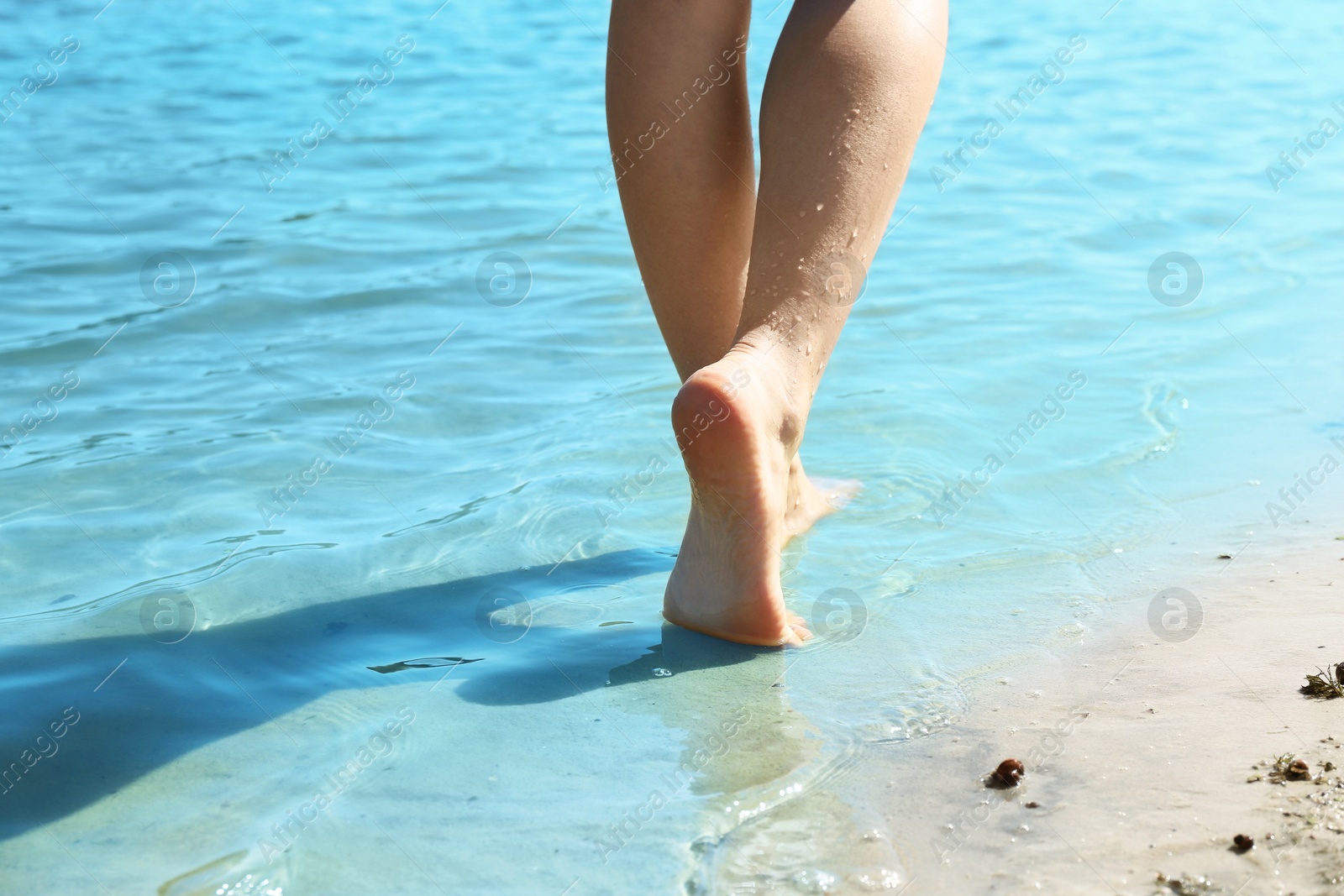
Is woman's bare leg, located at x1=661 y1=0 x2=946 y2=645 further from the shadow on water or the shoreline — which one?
the shoreline

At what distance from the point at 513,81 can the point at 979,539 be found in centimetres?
512

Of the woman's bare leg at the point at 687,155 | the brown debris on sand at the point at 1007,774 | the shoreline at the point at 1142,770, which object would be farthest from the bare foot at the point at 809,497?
the brown debris on sand at the point at 1007,774

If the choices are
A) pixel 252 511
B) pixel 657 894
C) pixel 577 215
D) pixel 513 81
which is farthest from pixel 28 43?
pixel 657 894

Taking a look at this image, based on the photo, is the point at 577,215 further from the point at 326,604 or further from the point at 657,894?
the point at 657,894

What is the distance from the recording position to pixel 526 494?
187 cm

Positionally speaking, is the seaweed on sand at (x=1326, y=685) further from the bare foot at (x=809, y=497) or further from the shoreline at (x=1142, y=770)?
the bare foot at (x=809, y=497)

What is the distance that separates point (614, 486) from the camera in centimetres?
191

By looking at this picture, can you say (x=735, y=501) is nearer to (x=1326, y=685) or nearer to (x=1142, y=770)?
(x=1142, y=770)

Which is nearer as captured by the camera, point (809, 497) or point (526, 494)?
point (809, 497)

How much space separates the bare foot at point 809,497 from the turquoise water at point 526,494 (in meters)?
0.03

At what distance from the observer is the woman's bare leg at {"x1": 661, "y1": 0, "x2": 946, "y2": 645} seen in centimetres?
125

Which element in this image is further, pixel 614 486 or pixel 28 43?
pixel 28 43

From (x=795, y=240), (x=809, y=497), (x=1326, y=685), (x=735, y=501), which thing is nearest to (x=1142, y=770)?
(x=1326, y=685)

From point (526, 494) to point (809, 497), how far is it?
432 millimetres
